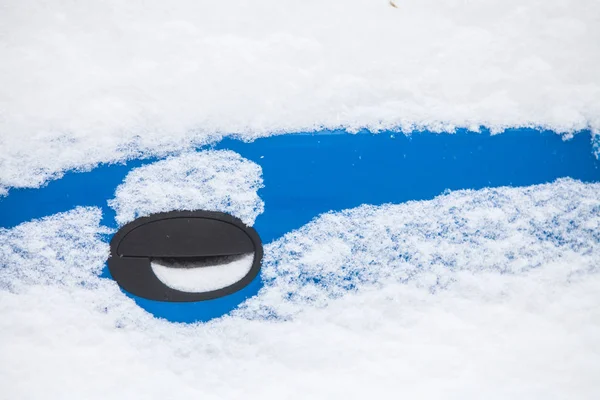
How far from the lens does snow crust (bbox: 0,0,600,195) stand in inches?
44.7

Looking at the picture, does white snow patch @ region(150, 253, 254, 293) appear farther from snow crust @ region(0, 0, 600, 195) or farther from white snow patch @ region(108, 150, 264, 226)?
snow crust @ region(0, 0, 600, 195)

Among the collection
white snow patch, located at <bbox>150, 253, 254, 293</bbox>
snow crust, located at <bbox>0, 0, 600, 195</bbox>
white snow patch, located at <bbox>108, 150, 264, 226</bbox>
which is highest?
snow crust, located at <bbox>0, 0, 600, 195</bbox>

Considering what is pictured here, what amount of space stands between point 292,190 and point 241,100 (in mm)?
256

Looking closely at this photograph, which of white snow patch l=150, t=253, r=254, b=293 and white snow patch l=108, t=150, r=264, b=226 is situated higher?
white snow patch l=108, t=150, r=264, b=226

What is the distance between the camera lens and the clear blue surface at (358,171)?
1.18 meters

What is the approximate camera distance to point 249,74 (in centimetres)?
115

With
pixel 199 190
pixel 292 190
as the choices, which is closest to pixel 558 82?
pixel 292 190

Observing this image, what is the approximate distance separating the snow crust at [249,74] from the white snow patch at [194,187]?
0.17 ft

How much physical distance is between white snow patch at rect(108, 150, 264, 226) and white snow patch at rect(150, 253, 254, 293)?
15 centimetres

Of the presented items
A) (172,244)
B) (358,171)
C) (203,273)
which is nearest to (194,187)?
(172,244)

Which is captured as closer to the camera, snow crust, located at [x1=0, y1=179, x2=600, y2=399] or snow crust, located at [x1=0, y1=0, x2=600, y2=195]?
snow crust, located at [x1=0, y1=0, x2=600, y2=195]

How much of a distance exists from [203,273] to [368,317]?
51 cm

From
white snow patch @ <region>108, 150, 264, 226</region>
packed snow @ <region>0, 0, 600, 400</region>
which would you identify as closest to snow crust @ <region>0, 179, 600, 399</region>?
packed snow @ <region>0, 0, 600, 400</region>

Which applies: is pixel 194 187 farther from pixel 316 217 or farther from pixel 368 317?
pixel 368 317
